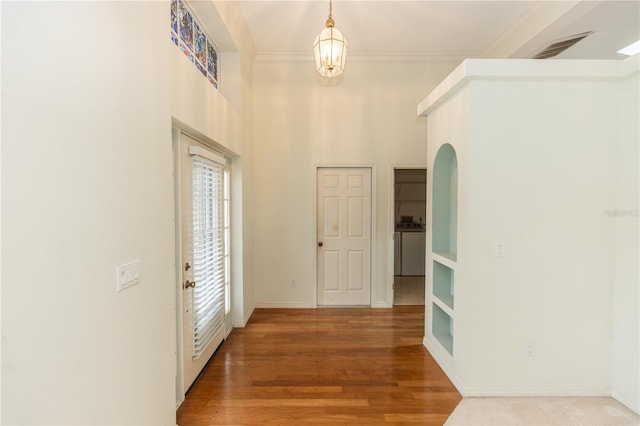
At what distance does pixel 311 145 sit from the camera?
4.47 metres

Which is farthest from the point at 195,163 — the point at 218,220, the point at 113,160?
the point at 113,160

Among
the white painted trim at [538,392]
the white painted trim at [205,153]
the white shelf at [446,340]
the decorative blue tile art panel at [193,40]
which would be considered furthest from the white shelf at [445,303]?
the decorative blue tile art panel at [193,40]

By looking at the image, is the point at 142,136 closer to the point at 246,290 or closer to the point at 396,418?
the point at 396,418

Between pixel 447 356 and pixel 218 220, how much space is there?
257 cm

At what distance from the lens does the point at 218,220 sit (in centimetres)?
322

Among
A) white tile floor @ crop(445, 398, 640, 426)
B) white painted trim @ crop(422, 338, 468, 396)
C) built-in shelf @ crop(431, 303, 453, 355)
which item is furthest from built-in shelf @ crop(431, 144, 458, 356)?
white tile floor @ crop(445, 398, 640, 426)

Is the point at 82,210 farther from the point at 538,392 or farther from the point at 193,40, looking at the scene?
the point at 538,392

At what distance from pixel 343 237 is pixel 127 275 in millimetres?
3356

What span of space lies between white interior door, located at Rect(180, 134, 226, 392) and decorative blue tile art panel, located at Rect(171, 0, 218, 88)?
815mm

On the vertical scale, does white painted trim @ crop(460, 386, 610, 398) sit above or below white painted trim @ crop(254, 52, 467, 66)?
below

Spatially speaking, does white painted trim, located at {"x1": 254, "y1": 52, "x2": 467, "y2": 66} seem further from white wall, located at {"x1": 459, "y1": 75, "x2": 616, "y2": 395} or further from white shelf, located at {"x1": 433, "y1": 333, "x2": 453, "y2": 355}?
white shelf, located at {"x1": 433, "y1": 333, "x2": 453, "y2": 355}

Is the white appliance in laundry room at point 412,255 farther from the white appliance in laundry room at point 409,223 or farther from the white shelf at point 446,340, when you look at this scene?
the white shelf at point 446,340

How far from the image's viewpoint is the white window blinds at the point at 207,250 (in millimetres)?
2629

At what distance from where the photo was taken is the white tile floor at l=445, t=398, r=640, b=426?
221cm
